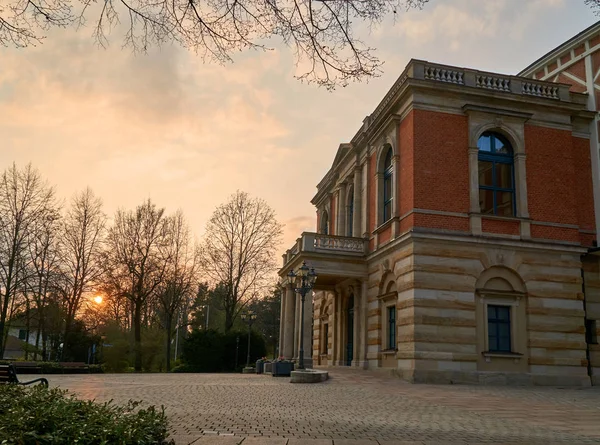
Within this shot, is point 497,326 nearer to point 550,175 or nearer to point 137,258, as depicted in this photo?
point 550,175

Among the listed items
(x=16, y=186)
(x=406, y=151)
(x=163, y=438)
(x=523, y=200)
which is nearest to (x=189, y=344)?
(x=16, y=186)

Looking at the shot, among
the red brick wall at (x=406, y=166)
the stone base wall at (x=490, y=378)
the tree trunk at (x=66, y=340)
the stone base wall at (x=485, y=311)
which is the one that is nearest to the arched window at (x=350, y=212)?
the red brick wall at (x=406, y=166)

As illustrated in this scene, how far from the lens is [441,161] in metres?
22.0

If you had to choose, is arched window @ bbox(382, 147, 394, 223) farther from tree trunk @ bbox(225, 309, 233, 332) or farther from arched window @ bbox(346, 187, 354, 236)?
tree trunk @ bbox(225, 309, 233, 332)

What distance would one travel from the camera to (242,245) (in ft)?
143

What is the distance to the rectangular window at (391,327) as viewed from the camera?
23562 millimetres

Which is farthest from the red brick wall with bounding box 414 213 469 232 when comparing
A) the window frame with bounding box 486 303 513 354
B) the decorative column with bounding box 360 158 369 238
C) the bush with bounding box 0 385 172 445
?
the bush with bounding box 0 385 172 445

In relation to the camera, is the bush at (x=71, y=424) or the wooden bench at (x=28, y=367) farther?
the wooden bench at (x=28, y=367)

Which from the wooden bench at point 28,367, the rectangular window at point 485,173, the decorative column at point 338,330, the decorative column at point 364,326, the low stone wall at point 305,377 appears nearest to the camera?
the low stone wall at point 305,377

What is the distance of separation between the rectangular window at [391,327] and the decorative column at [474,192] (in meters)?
5.00

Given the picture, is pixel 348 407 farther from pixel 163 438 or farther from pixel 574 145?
pixel 574 145

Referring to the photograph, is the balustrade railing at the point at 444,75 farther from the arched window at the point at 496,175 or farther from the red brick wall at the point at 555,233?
the red brick wall at the point at 555,233

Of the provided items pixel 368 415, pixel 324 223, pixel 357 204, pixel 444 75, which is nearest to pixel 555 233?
pixel 444 75

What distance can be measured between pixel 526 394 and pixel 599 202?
A: 1156cm
